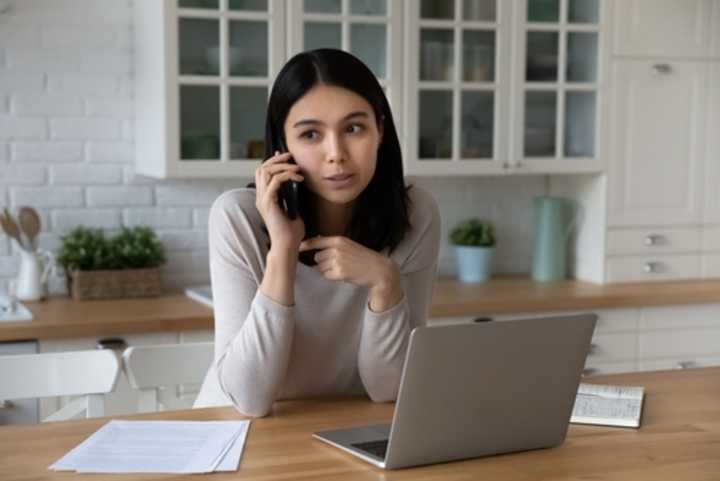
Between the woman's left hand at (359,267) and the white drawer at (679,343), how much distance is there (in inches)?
81.5

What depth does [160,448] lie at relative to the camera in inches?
65.2

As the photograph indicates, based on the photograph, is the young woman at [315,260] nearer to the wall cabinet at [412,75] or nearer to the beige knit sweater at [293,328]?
the beige knit sweater at [293,328]

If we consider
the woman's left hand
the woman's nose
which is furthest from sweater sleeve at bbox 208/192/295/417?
the woman's nose

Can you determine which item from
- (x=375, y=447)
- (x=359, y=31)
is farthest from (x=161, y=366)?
(x=359, y=31)

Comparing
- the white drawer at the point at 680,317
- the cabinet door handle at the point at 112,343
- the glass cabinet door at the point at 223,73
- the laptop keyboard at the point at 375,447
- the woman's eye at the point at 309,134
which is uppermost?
the glass cabinet door at the point at 223,73

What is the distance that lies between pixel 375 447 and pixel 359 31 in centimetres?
219

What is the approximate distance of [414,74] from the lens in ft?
12.0

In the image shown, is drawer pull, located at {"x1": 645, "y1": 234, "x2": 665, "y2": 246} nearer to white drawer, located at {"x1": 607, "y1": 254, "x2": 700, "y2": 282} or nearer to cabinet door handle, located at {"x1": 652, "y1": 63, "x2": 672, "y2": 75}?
white drawer, located at {"x1": 607, "y1": 254, "x2": 700, "y2": 282}

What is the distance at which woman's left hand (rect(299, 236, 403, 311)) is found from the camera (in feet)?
6.40

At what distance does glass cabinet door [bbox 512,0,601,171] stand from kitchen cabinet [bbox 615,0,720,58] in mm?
114

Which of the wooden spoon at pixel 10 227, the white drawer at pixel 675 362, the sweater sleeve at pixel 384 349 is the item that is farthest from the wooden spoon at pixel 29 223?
the white drawer at pixel 675 362

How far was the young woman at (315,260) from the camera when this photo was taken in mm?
1908

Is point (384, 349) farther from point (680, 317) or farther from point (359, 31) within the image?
point (680, 317)

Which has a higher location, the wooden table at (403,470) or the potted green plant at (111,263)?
the potted green plant at (111,263)
